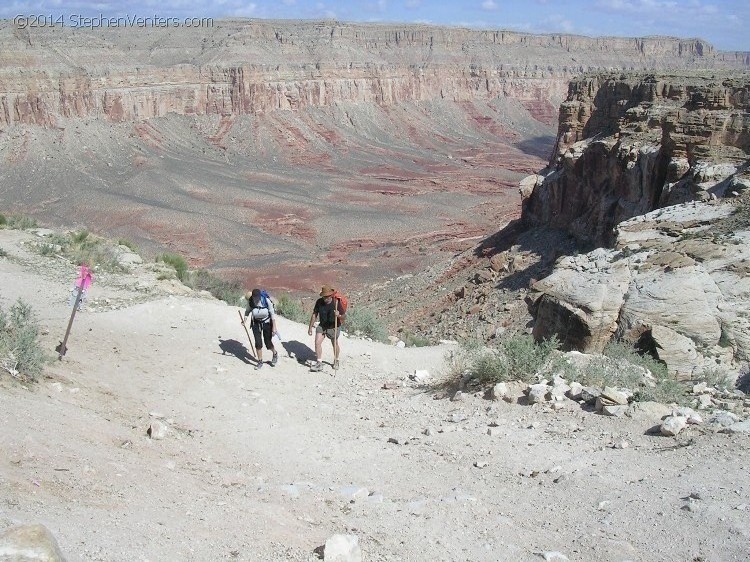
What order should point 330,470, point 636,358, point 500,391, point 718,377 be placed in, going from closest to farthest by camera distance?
point 330,470 → point 500,391 → point 718,377 → point 636,358

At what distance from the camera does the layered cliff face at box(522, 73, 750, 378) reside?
10336 mm

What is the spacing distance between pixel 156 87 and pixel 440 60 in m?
50.4

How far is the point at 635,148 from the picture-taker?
73.3 ft

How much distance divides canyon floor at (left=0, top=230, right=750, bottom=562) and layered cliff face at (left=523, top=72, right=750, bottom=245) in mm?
12314

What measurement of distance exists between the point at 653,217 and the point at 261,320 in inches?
395

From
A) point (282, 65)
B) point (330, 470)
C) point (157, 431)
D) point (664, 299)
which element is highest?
point (282, 65)

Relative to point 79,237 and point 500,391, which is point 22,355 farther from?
point 79,237

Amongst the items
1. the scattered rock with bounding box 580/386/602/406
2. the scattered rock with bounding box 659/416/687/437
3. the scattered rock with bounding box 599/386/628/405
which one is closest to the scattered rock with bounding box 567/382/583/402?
the scattered rock with bounding box 580/386/602/406

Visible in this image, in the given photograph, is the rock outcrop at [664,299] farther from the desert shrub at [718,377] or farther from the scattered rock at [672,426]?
the scattered rock at [672,426]

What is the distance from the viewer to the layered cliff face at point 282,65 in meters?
63.3

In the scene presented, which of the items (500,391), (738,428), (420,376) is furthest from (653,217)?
(738,428)

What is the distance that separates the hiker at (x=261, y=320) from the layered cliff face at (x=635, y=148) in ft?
39.0

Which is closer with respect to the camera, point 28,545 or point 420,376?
point 28,545

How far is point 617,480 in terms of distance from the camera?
20.0 feet
